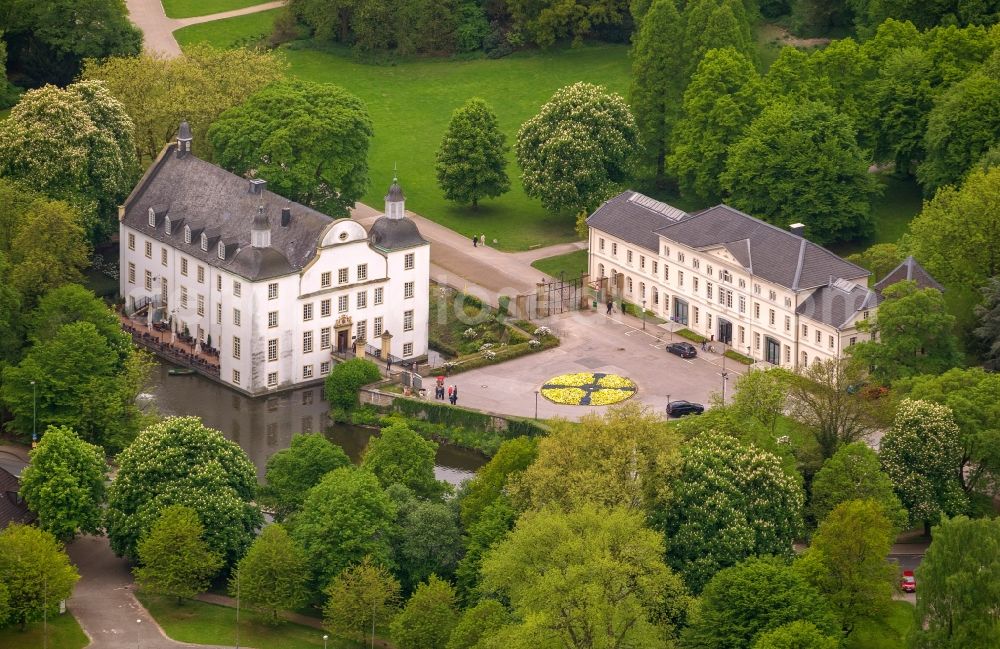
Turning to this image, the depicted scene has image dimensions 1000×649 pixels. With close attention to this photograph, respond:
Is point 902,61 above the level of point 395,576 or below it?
above

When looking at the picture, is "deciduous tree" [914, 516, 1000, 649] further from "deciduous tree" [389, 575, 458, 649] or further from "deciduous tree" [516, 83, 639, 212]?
"deciduous tree" [516, 83, 639, 212]

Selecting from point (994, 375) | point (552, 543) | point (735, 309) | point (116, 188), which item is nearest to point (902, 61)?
point (735, 309)

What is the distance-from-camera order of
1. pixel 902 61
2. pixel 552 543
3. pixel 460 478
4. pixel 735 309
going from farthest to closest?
1. pixel 902 61
2. pixel 735 309
3. pixel 460 478
4. pixel 552 543

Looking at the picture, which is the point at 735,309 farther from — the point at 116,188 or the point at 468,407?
the point at 116,188

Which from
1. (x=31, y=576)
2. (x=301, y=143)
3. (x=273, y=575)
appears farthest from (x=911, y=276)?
(x=31, y=576)

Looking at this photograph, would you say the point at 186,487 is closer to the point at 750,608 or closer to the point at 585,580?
the point at 585,580

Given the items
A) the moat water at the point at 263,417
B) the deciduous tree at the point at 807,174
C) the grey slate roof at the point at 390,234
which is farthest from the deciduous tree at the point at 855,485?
the deciduous tree at the point at 807,174

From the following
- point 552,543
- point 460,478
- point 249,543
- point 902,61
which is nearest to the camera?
point 552,543

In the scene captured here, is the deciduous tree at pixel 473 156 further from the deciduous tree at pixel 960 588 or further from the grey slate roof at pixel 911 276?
the deciduous tree at pixel 960 588
